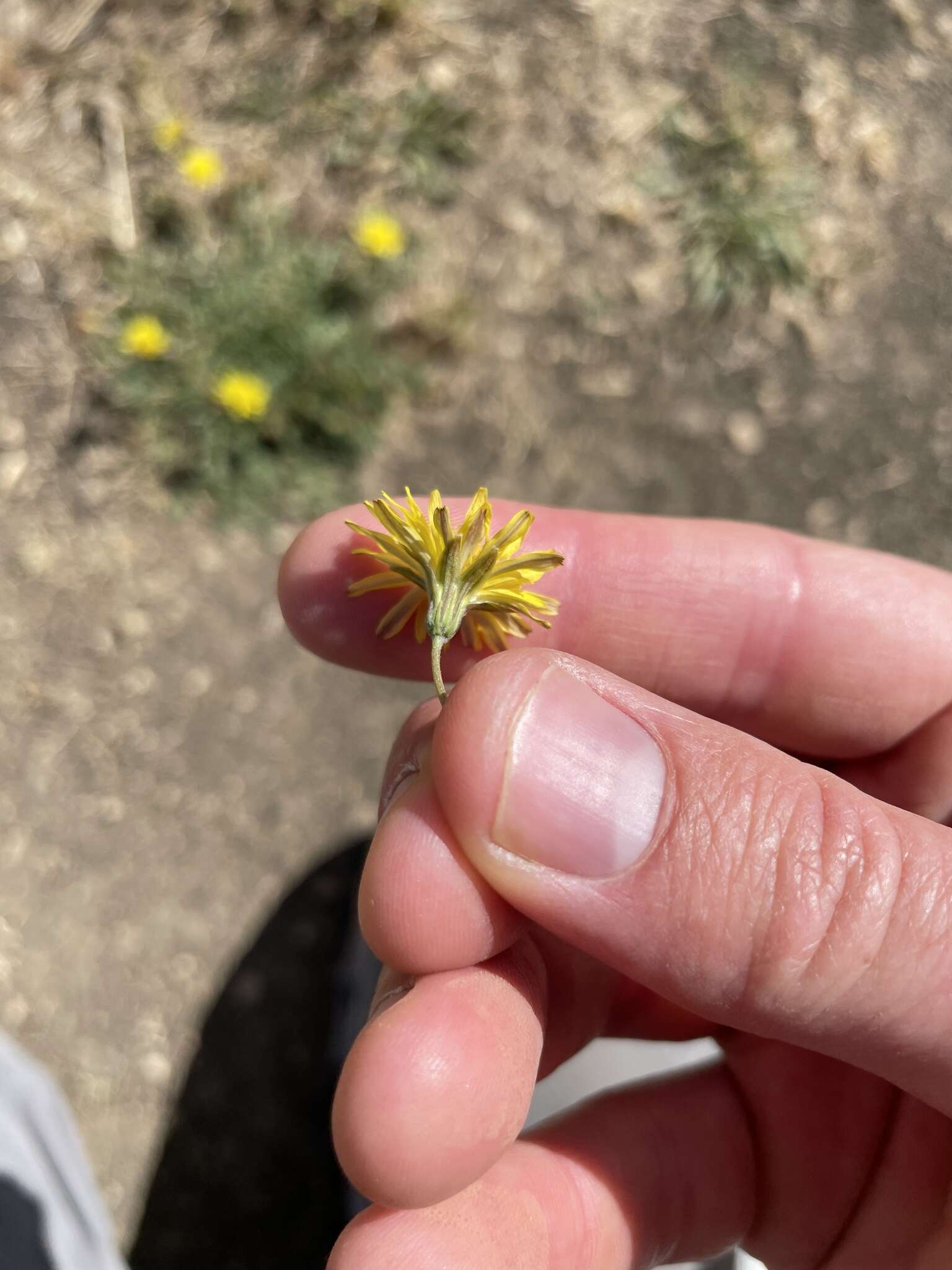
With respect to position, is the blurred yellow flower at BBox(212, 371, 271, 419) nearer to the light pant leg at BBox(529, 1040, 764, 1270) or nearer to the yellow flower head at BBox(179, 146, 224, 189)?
the yellow flower head at BBox(179, 146, 224, 189)

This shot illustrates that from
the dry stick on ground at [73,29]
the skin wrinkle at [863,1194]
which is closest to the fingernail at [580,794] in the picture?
the skin wrinkle at [863,1194]

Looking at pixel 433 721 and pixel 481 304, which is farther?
pixel 481 304

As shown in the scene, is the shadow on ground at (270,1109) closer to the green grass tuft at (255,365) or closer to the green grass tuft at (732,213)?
the green grass tuft at (255,365)

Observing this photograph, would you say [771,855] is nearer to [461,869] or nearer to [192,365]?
[461,869]

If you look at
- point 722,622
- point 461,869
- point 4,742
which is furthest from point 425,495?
point 461,869

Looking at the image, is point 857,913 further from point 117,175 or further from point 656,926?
point 117,175

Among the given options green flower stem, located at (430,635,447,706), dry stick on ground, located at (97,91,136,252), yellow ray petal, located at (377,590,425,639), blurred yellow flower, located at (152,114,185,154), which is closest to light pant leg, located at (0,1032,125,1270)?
yellow ray petal, located at (377,590,425,639)
